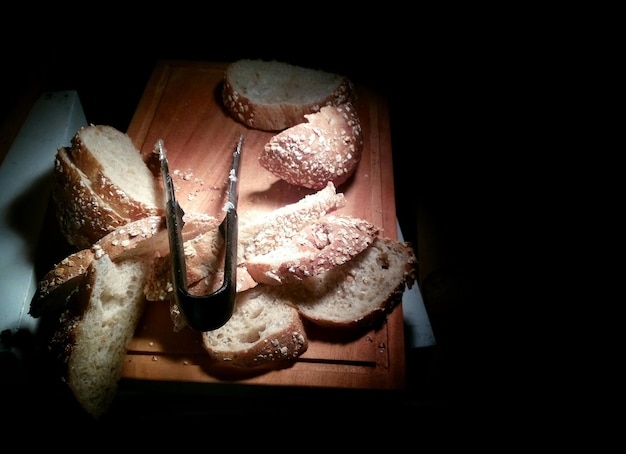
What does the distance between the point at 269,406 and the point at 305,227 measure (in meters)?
0.64

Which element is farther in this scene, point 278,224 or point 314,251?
point 278,224

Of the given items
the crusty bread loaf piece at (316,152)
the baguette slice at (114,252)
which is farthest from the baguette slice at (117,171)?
the crusty bread loaf piece at (316,152)

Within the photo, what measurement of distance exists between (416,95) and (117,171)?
4.74 feet

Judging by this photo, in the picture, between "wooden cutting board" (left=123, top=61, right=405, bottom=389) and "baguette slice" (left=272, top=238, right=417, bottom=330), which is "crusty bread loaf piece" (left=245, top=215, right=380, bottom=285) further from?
"wooden cutting board" (left=123, top=61, right=405, bottom=389)

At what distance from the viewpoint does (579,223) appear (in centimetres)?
199

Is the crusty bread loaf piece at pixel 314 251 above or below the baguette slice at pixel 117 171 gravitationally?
below

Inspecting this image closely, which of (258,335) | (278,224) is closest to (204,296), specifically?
(258,335)

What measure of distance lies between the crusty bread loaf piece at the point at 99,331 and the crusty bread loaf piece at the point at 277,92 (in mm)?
887

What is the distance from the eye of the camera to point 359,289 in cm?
159

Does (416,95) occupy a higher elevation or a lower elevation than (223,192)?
higher

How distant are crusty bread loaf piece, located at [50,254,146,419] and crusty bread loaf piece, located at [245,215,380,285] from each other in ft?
1.31

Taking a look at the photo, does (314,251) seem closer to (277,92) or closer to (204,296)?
(204,296)

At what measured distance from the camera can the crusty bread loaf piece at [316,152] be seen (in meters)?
1.79

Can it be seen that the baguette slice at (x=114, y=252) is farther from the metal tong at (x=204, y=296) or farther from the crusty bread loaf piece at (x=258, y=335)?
the crusty bread loaf piece at (x=258, y=335)
